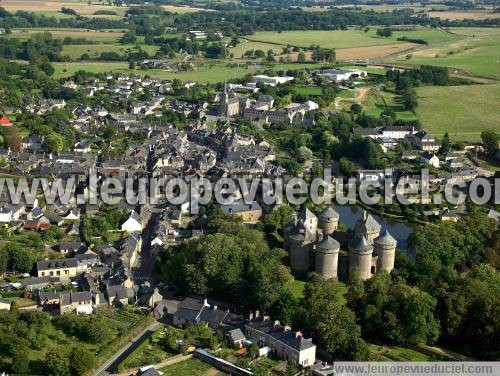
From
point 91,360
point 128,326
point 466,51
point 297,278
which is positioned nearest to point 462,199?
point 297,278

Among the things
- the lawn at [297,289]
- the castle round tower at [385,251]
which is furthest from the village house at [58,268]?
the castle round tower at [385,251]

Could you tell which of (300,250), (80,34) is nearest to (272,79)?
(80,34)

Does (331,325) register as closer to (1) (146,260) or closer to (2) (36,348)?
(2) (36,348)

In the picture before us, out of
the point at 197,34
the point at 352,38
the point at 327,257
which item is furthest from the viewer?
the point at 352,38

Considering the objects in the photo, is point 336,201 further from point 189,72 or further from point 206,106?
point 189,72

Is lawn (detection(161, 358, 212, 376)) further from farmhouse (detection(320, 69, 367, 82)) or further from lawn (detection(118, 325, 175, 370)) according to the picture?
farmhouse (detection(320, 69, 367, 82))

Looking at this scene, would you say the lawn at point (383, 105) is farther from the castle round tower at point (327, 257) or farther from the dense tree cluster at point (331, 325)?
the dense tree cluster at point (331, 325)
